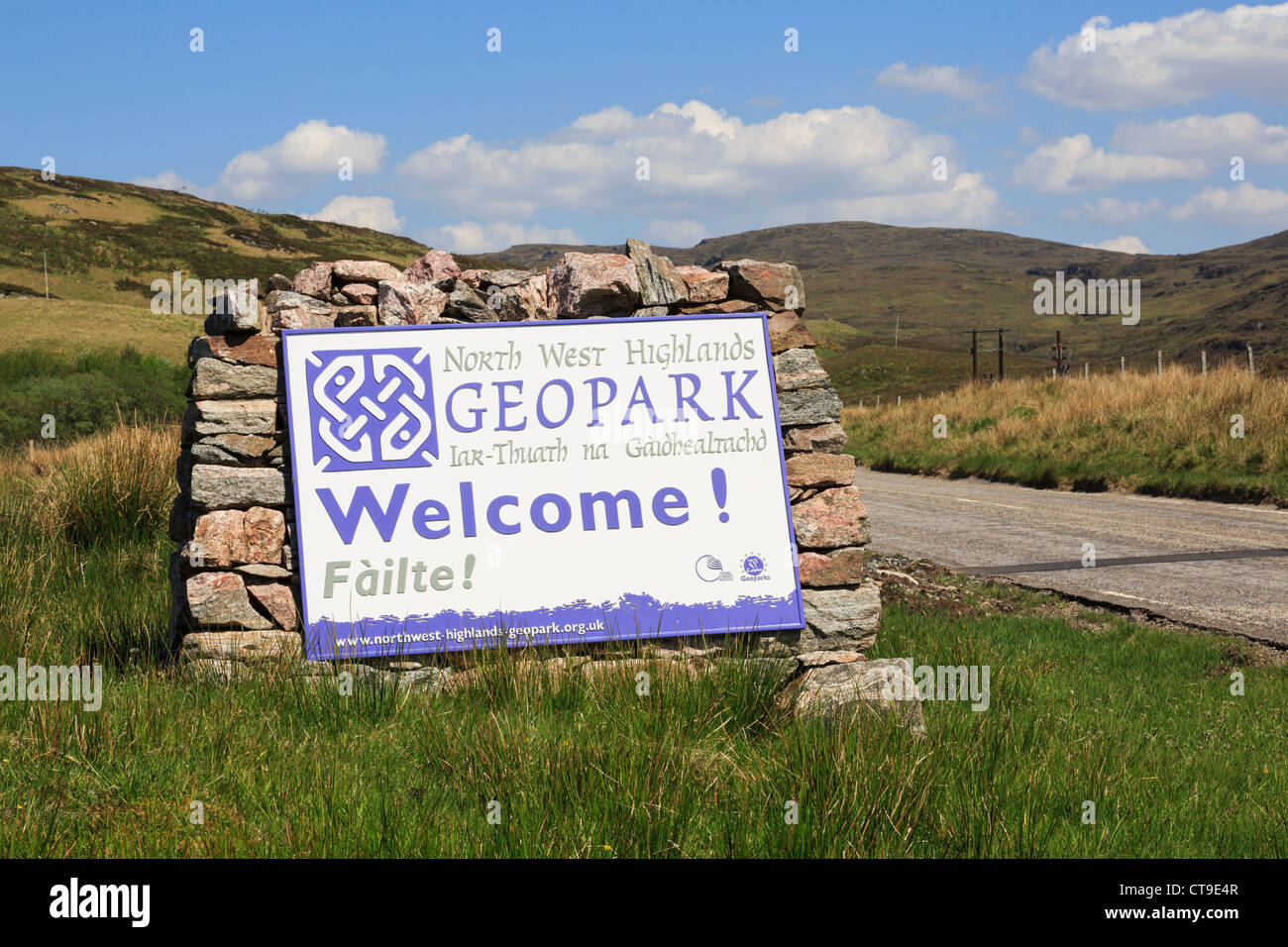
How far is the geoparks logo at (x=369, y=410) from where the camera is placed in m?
5.15

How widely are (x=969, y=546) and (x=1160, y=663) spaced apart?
5.04m

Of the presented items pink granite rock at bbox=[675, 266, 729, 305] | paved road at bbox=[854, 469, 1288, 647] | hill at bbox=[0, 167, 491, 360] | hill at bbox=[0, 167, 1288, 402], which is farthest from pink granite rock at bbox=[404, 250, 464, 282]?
hill at bbox=[0, 167, 491, 360]

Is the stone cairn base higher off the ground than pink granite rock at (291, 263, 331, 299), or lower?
lower

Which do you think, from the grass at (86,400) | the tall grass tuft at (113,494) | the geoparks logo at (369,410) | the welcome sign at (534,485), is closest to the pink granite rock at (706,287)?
the welcome sign at (534,485)

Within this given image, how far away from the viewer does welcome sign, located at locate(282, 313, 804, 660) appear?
502cm

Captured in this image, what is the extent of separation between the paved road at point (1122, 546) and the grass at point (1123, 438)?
74 cm

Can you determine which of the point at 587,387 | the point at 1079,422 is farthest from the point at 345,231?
the point at 587,387

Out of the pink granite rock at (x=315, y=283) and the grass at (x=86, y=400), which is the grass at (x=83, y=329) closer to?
the grass at (x=86, y=400)

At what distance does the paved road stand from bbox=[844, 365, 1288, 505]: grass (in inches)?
29.3

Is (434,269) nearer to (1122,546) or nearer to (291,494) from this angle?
(291,494)

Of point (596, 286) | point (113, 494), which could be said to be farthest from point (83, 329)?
point (596, 286)

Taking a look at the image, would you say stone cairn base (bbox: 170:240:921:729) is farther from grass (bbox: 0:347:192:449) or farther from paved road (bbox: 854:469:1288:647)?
grass (bbox: 0:347:192:449)

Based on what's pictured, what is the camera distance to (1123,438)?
18.1m

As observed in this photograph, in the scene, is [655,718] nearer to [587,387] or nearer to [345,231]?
[587,387]
